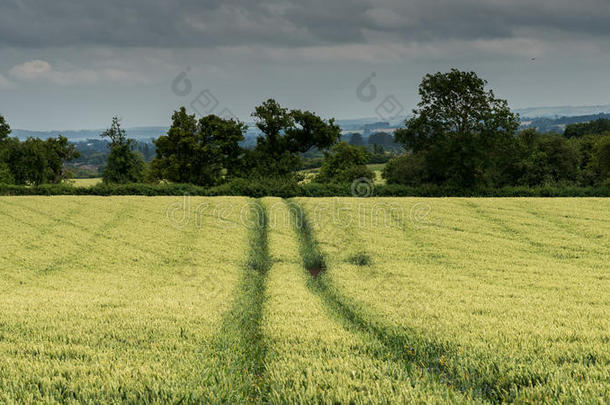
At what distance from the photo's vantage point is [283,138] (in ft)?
219

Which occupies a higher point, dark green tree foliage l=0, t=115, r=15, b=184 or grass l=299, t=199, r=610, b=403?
dark green tree foliage l=0, t=115, r=15, b=184

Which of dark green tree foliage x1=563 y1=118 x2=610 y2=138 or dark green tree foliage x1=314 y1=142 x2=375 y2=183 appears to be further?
dark green tree foliage x1=563 y1=118 x2=610 y2=138

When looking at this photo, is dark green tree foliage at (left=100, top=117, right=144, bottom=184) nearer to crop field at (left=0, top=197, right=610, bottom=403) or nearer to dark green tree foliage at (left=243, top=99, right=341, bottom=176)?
dark green tree foliage at (left=243, top=99, right=341, bottom=176)

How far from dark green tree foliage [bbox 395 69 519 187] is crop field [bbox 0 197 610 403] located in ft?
70.8

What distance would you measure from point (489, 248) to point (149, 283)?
1759 centimetres

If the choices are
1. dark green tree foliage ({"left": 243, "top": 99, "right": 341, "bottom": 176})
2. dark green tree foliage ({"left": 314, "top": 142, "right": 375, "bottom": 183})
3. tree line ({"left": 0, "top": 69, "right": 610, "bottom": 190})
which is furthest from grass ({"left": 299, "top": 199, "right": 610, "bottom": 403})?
dark green tree foliage ({"left": 314, "top": 142, "right": 375, "bottom": 183})

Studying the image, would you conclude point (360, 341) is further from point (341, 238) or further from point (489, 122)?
point (489, 122)

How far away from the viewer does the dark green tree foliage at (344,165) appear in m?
77.7

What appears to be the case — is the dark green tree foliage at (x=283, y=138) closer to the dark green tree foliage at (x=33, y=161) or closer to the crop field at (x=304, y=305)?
the crop field at (x=304, y=305)

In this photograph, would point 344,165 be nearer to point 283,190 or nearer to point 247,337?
point 283,190

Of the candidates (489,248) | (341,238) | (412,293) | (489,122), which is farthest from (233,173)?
(412,293)

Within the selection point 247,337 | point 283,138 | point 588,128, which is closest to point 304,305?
point 247,337

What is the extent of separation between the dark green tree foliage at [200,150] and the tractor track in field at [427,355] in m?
52.8

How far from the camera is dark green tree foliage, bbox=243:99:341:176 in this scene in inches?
2516
